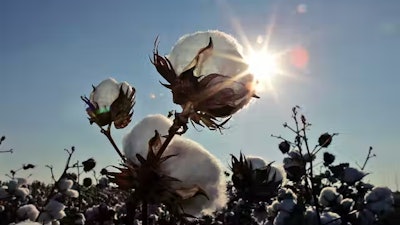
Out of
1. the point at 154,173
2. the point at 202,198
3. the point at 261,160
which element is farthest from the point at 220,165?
the point at 261,160

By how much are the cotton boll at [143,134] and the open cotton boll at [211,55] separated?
0.74 feet

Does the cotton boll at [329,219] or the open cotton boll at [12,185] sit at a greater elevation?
the open cotton boll at [12,185]

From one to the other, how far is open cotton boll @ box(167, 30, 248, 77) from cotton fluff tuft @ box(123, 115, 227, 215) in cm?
25

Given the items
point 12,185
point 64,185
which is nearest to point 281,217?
point 64,185

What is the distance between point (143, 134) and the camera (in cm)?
187

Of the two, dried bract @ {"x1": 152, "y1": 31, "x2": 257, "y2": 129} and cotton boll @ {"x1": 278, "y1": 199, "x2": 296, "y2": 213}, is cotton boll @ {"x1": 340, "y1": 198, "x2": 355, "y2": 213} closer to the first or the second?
cotton boll @ {"x1": 278, "y1": 199, "x2": 296, "y2": 213}

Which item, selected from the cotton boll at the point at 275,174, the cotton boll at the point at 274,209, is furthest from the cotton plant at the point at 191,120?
the cotton boll at the point at 274,209

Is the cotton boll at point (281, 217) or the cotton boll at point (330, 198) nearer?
the cotton boll at point (281, 217)

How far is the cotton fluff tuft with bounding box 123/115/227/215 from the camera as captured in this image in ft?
5.89

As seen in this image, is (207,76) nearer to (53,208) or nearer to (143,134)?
(143,134)

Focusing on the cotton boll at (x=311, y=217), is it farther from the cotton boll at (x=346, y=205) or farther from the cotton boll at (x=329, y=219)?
the cotton boll at (x=346, y=205)

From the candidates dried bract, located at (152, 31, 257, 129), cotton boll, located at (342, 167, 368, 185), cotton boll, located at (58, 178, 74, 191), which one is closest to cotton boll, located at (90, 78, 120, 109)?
dried bract, located at (152, 31, 257, 129)

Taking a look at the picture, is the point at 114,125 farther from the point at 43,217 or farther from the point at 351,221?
the point at 43,217

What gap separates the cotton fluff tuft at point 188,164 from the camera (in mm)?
1795
